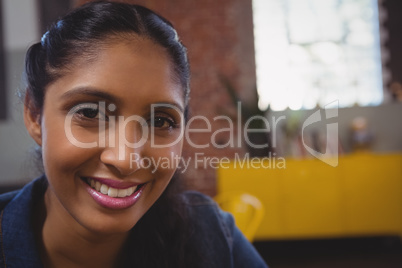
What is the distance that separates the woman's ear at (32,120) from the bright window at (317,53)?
3.50 m

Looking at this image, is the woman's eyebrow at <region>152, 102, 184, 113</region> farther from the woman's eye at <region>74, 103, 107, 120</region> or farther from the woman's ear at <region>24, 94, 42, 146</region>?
the woman's ear at <region>24, 94, 42, 146</region>

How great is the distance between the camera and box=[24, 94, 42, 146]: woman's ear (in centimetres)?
94

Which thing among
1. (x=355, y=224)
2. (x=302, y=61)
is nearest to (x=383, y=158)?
(x=355, y=224)

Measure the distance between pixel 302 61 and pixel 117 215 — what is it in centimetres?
391

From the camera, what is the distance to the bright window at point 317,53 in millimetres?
4293

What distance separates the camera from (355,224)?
3.58 meters

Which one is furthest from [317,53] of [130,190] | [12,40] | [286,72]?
[130,190]

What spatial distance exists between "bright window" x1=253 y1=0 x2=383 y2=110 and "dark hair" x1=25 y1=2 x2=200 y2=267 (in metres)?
3.34

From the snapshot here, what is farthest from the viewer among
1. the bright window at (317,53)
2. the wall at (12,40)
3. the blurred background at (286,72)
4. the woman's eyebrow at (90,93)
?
the bright window at (317,53)

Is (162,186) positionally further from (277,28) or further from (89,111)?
(277,28)

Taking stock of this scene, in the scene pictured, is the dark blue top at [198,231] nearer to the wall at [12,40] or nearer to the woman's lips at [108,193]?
the woman's lips at [108,193]

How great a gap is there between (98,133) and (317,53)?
3964mm

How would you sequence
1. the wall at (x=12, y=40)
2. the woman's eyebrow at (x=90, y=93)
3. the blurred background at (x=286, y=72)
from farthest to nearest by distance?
the wall at (x=12, y=40), the blurred background at (x=286, y=72), the woman's eyebrow at (x=90, y=93)

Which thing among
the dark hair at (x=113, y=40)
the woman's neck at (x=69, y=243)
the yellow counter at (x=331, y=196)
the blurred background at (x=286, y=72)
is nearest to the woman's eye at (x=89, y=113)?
the dark hair at (x=113, y=40)
